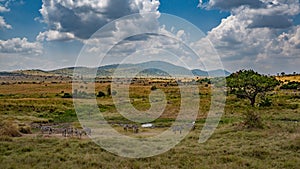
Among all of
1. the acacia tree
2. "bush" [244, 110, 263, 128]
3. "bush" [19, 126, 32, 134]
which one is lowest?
"bush" [19, 126, 32, 134]

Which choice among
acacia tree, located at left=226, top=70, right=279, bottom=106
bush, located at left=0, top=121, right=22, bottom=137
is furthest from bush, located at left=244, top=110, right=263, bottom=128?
acacia tree, located at left=226, top=70, right=279, bottom=106

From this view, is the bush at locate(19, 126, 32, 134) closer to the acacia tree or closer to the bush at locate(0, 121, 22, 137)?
the bush at locate(0, 121, 22, 137)

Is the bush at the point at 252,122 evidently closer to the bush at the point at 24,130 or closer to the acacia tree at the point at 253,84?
the bush at the point at 24,130

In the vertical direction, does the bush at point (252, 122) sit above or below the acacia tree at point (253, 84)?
below

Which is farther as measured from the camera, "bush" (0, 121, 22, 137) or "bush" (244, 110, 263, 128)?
"bush" (244, 110, 263, 128)

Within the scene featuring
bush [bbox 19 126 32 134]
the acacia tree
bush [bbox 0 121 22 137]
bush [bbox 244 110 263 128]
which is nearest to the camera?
bush [bbox 0 121 22 137]

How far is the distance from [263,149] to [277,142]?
2.35 meters

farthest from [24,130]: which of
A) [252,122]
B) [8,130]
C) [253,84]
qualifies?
[253,84]

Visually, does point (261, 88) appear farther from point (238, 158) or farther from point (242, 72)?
point (238, 158)

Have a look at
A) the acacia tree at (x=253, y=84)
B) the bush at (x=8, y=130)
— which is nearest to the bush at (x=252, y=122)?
the bush at (x=8, y=130)

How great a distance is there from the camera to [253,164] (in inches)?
567

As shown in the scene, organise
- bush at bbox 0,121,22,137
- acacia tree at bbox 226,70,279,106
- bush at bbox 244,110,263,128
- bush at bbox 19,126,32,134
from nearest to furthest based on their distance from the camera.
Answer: bush at bbox 0,121,22,137 < bush at bbox 244,110,263,128 < bush at bbox 19,126,32,134 < acacia tree at bbox 226,70,279,106

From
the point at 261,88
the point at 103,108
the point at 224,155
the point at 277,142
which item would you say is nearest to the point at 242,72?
the point at 261,88

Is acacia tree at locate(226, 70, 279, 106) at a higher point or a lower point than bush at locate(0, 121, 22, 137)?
higher
